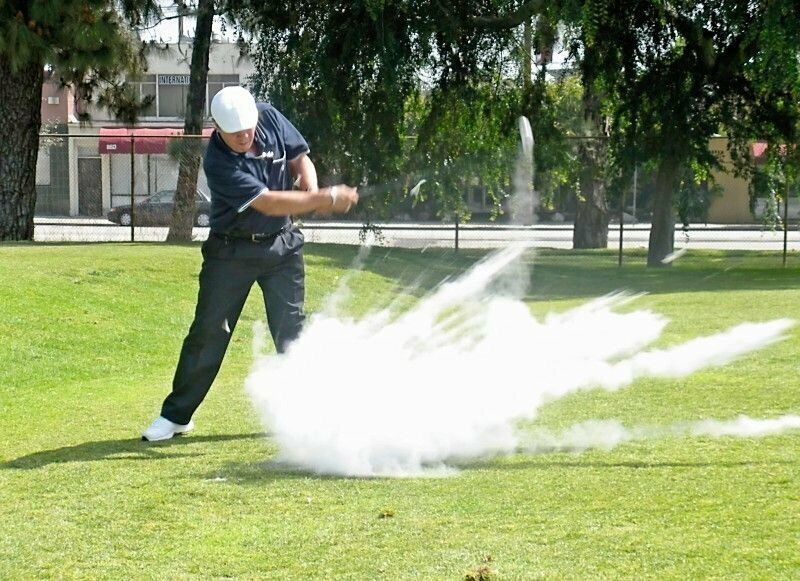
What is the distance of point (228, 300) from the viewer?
299 inches

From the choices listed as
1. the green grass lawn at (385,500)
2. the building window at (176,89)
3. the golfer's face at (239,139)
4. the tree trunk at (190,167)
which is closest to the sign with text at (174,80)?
the building window at (176,89)

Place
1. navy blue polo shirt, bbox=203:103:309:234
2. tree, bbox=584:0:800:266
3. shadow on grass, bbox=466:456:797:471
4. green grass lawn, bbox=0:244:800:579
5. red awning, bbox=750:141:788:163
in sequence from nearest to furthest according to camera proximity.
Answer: green grass lawn, bbox=0:244:800:579 → shadow on grass, bbox=466:456:797:471 → navy blue polo shirt, bbox=203:103:309:234 → tree, bbox=584:0:800:266 → red awning, bbox=750:141:788:163

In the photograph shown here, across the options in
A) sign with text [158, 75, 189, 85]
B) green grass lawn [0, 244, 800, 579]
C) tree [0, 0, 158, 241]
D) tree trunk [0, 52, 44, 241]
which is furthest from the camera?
sign with text [158, 75, 189, 85]

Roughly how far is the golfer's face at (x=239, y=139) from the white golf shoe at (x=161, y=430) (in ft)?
5.85

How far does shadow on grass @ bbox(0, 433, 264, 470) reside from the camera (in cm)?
718

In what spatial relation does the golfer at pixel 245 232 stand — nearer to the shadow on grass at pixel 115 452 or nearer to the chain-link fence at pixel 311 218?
the shadow on grass at pixel 115 452

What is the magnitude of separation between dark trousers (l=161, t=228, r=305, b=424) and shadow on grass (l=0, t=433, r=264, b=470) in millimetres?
217

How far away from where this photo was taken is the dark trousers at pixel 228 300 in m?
7.52

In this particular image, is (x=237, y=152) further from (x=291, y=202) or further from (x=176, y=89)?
(x=176, y=89)

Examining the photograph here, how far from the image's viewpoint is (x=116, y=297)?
15453 millimetres

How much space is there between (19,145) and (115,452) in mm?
15638

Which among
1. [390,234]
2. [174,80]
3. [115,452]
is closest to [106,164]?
[390,234]

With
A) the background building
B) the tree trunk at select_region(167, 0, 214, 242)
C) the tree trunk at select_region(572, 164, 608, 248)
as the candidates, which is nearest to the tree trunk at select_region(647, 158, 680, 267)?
the tree trunk at select_region(572, 164, 608, 248)

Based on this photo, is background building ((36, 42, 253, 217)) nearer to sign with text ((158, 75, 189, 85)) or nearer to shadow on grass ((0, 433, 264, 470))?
shadow on grass ((0, 433, 264, 470))
